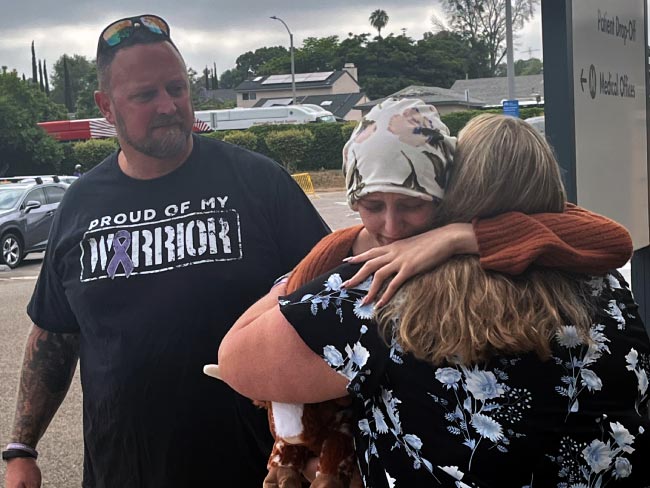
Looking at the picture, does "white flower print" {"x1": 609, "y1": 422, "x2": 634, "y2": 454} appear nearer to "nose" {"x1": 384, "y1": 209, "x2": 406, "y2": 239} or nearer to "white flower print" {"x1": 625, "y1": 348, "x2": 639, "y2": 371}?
"white flower print" {"x1": 625, "y1": 348, "x2": 639, "y2": 371}

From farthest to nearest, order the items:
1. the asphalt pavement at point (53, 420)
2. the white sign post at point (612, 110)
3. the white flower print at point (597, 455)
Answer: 1. the asphalt pavement at point (53, 420)
2. the white sign post at point (612, 110)
3. the white flower print at point (597, 455)

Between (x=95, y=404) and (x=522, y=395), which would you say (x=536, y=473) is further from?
(x=95, y=404)

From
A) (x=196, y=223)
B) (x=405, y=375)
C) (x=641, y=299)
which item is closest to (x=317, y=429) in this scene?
(x=405, y=375)

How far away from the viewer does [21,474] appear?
2.51 metres

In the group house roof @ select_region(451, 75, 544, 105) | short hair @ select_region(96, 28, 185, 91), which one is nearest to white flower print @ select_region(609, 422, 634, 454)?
short hair @ select_region(96, 28, 185, 91)

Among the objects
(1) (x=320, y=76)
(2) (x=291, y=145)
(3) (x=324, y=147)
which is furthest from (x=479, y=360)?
(1) (x=320, y=76)

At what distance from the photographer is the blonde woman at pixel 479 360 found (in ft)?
4.37

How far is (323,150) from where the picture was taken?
36.6 m

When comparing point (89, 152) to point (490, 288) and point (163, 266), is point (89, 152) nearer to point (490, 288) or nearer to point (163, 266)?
point (163, 266)

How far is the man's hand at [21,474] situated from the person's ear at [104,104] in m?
1.02

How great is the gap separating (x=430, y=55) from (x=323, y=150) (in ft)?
80.2

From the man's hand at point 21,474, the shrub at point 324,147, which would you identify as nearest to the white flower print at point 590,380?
the man's hand at point 21,474

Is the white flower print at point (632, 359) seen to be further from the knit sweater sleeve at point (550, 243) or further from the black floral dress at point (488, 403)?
the knit sweater sleeve at point (550, 243)

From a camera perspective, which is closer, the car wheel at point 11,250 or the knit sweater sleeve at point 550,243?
the knit sweater sleeve at point 550,243
